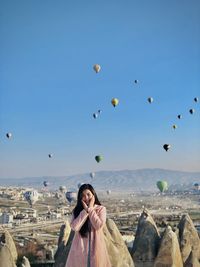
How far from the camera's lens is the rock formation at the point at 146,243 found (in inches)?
342

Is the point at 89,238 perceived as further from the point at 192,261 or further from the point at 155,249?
the point at 192,261

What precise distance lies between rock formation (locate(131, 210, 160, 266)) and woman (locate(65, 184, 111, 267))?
195 inches

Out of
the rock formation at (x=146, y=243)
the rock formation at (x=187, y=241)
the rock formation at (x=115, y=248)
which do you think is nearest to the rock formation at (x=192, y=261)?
the rock formation at (x=187, y=241)

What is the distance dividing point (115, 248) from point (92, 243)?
9.92 feet

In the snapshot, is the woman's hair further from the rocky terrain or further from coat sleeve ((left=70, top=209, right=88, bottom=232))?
Answer: the rocky terrain

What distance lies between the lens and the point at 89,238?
3895mm

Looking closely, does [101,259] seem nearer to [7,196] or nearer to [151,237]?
[151,237]

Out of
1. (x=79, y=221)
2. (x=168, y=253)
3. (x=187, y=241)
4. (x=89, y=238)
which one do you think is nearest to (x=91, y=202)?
(x=79, y=221)

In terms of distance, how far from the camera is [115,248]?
6797 mm

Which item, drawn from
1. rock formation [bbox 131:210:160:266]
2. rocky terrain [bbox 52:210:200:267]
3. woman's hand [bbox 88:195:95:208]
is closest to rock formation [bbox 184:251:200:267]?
rocky terrain [bbox 52:210:200:267]

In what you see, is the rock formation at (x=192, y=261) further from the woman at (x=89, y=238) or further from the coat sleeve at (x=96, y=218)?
the coat sleeve at (x=96, y=218)

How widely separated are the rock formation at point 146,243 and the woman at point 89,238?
16.3ft

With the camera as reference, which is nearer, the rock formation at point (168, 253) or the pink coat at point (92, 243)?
the pink coat at point (92, 243)

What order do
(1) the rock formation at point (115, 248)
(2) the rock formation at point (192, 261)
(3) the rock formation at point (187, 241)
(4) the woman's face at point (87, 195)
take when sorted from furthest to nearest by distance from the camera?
(3) the rock formation at point (187, 241) → (2) the rock formation at point (192, 261) → (1) the rock formation at point (115, 248) → (4) the woman's face at point (87, 195)
